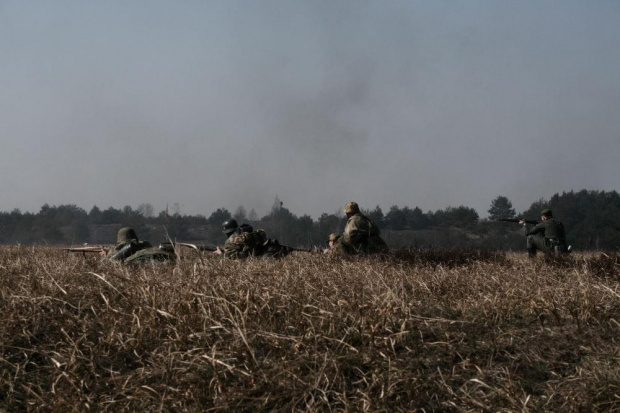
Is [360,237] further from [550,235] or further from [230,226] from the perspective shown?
[550,235]

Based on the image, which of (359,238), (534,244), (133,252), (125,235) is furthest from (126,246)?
(534,244)

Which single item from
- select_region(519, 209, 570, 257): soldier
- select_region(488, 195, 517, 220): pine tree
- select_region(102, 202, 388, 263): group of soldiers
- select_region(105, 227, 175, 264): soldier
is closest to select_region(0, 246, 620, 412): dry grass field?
select_region(105, 227, 175, 264): soldier

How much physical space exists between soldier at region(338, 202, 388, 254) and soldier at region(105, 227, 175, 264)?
308cm

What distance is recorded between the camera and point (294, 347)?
472cm

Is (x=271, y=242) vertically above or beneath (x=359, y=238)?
beneath

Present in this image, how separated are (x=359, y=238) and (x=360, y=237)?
0.02 metres

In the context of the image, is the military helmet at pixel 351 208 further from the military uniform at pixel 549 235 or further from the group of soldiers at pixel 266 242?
the military uniform at pixel 549 235

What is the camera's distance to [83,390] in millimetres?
4426

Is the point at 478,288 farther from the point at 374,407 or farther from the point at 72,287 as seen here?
the point at 72,287

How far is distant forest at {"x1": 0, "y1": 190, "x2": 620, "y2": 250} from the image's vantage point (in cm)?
4331

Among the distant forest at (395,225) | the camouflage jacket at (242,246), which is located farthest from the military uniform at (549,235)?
the distant forest at (395,225)

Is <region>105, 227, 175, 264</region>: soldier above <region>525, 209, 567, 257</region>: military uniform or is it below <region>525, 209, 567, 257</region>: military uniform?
below

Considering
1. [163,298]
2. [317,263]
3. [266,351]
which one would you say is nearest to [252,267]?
[317,263]

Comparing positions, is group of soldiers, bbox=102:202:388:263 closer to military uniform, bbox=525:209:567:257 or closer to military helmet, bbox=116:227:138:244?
military helmet, bbox=116:227:138:244
